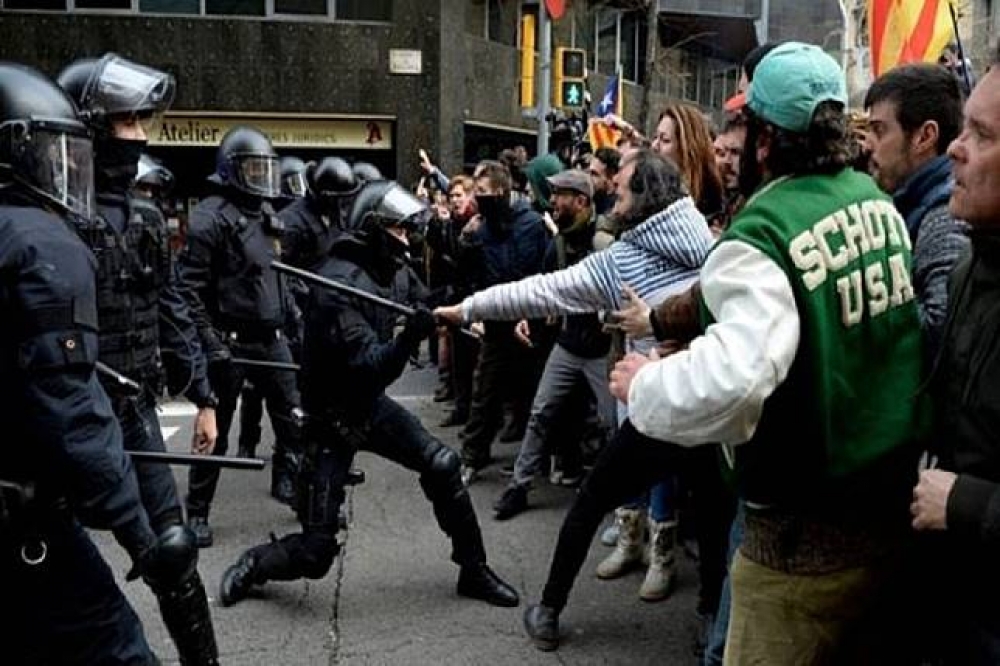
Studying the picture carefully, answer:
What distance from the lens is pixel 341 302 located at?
446 cm

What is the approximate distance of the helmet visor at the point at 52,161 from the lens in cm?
276

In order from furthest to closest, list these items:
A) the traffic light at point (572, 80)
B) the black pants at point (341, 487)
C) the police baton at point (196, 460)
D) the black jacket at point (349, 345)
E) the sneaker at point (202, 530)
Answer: the traffic light at point (572, 80), the sneaker at point (202, 530), the black pants at point (341, 487), the black jacket at point (349, 345), the police baton at point (196, 460)

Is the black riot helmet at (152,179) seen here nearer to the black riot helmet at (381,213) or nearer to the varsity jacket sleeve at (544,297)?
the black riot helmet at (381,213)

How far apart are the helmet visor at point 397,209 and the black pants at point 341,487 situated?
0.77 meters

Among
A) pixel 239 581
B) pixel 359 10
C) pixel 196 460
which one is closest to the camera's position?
pixel 196 460

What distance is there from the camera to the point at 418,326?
430cm

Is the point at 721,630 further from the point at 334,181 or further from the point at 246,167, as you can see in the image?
the point at 334,181

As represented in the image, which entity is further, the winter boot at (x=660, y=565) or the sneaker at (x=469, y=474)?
the sneaker at (x=469, y=474)

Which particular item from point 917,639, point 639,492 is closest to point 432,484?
point 639,492

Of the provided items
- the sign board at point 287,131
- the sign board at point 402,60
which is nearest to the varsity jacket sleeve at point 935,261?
the sign board at point 287,131

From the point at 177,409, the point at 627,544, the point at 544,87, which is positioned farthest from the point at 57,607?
the point at 544,87

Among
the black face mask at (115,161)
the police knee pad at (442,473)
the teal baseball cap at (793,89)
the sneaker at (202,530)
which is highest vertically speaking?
the teal baseball cap at (793,89)

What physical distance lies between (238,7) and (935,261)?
18154 millimetres

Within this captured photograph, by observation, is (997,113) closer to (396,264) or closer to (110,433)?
(110,433)
